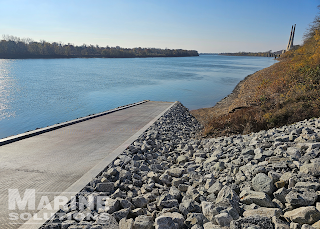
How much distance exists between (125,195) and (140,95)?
27826mm

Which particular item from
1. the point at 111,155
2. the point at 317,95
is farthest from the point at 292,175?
the point at 317,95

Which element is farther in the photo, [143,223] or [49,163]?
[49,163]

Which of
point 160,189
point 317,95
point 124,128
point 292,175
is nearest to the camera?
point 292,175

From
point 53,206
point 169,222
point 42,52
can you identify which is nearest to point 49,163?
point 53,206

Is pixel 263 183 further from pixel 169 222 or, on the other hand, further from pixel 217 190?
pixel 169 222

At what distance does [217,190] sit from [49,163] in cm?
459

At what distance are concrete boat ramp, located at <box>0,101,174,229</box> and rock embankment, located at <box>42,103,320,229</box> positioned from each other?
0.53m

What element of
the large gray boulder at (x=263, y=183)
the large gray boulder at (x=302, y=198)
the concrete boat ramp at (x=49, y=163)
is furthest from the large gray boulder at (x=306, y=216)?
the concrete boat ramp at (x=49, y=163)

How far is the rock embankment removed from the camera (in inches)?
129

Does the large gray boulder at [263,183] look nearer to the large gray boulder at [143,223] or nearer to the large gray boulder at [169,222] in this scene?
the large gray boulder at [169,222]

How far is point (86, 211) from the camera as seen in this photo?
12.5 feet

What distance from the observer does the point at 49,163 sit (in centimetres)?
598

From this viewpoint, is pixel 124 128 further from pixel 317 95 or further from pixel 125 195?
pixel 317 95

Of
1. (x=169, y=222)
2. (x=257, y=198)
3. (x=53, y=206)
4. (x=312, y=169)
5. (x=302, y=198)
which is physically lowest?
(x=53, y=206)
